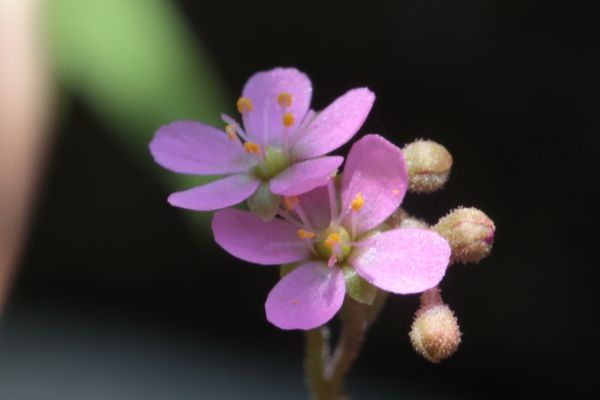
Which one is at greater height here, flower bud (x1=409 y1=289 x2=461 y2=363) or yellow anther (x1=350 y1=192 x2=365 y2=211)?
yellow anther (x1=350 y1=192 x2=365 y2=211)

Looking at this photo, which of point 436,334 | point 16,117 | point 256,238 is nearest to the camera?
point 436,334

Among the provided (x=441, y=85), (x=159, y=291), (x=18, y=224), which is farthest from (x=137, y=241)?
(x=441, y=85)

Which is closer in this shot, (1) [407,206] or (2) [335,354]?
(2) [335,354]

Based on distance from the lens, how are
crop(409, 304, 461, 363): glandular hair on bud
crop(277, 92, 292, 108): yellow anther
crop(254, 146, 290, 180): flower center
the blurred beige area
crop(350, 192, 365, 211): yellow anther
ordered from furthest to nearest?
1. the blurred beige area
2. crop(277, 92, 292, 108): yellow anther
3. crop(254, 146, 290, 180): flower center
4. crop(350, 192, 365, 211): yellow anther
5. crop(409, 304, 461, 363): glandular hair on bud

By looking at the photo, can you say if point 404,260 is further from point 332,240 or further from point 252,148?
point 252,148

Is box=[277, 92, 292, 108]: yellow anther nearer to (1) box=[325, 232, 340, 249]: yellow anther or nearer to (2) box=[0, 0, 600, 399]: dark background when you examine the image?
(1) box=[325, 232, 340, 249]: yellow anther

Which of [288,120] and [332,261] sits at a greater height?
[288,120]

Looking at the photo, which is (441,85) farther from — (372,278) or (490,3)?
(372,278)

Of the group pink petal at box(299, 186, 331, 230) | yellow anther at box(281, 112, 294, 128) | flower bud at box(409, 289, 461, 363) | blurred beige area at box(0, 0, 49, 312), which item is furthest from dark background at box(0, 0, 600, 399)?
flower bud at box(409, 289, 461, 363)

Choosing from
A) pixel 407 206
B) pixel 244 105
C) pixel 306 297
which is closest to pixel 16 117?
pixel 407 206
